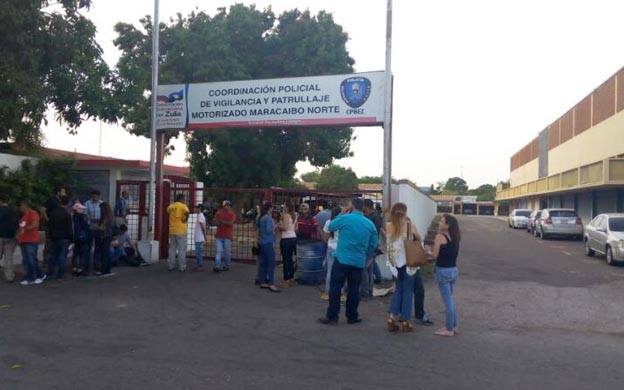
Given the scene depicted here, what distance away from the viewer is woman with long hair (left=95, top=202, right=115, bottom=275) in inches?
477

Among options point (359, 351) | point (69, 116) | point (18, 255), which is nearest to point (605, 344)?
point (359, 351)

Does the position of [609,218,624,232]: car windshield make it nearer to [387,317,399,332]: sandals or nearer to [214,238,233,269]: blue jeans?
[214,238,233,269]: blue jeans

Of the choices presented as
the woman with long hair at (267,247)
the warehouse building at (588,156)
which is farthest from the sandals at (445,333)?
the warehouse building at (588,156)

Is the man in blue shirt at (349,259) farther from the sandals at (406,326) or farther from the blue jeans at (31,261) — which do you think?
the blue jeans at (31,261)

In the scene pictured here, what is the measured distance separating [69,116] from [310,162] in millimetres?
18061

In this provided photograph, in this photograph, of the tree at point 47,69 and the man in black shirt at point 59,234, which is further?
the tree at point 47,69

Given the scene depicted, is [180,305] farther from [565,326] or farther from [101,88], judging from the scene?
[101,88]

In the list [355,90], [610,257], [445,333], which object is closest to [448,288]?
[445,333]

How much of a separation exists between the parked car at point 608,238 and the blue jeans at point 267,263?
10147 mm

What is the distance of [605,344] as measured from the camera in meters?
7.55

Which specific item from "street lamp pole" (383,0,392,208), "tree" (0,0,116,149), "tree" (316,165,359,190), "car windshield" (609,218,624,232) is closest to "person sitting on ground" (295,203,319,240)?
"street lamp pole" (383,0,392,208)

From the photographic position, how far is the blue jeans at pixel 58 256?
11.3 meters

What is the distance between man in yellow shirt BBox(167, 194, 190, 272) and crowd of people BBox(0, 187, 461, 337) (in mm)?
21

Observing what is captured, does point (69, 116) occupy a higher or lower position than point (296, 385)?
higher
